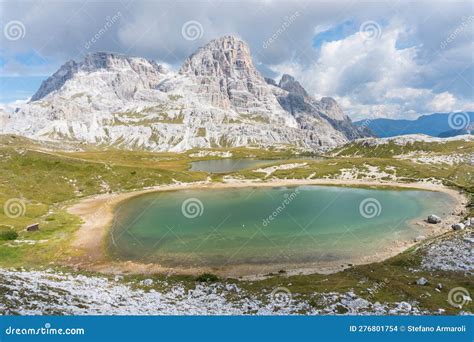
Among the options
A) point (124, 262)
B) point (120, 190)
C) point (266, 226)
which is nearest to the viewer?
point (124, 262)

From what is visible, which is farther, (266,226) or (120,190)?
(120,190)

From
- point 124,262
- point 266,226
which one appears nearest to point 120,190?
point 266,226

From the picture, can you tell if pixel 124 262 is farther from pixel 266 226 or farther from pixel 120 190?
pixel 120 190

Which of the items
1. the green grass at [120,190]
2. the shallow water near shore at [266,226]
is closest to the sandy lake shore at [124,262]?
the shallow water near shore at [266,226]

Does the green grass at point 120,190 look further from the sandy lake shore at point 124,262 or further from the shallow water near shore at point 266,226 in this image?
the shallow water near shore at point 266,226

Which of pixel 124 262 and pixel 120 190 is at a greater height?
pixel 120 190

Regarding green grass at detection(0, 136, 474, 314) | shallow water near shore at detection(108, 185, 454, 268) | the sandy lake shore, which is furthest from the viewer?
shallow water near shore at detection(108, 185, 454, 268)

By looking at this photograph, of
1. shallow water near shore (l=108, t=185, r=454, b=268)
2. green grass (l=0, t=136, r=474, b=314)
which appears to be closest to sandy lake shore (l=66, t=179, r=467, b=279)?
shallow water near shore (l=108, t=185, r=454, b=268)

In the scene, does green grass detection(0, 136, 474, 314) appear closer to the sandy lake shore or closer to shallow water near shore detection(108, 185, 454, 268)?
the sandy lake shore
